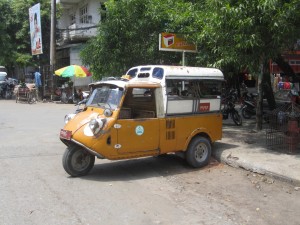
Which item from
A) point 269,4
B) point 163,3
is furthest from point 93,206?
point 163,3

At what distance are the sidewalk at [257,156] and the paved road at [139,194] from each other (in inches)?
6.3

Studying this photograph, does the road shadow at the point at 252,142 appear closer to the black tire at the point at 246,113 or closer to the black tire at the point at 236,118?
the black tire at the point at 236,118

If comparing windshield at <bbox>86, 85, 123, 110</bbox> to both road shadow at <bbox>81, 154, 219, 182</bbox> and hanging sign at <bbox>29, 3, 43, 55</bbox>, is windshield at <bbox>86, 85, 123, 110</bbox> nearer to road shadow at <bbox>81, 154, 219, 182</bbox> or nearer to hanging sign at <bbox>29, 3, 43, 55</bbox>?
road shadow at <bbox>81, 154, 219, 182</bbox>

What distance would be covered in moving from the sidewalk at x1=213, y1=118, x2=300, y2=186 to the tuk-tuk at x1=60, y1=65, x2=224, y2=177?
21.0 inches

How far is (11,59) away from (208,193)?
23396 mm

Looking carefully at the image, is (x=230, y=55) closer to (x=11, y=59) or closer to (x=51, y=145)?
(x=51, y=145)

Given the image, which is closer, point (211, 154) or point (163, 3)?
point (211, 154)

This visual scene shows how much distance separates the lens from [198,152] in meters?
8.33

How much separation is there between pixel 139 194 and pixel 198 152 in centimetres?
239

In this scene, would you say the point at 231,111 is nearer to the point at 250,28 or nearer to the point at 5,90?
the point at 250,28

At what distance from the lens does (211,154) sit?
8938 millimetres

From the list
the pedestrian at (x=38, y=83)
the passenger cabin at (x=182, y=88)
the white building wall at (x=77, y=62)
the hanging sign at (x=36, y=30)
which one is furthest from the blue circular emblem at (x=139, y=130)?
the white building wall at (x=77, y=62)

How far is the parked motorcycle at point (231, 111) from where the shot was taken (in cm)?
1342

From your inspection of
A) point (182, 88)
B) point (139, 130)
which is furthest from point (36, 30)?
point (139, 130)
